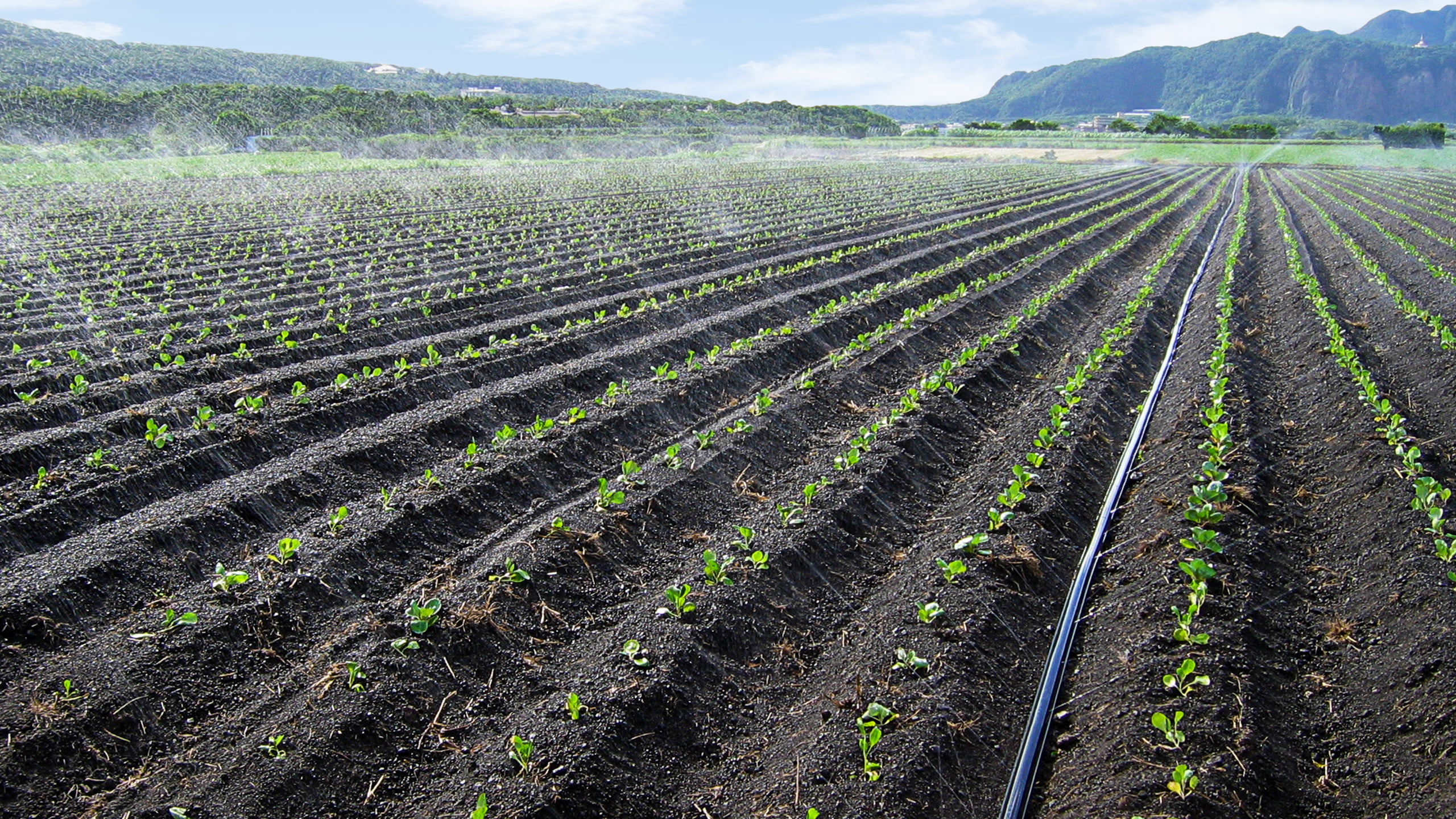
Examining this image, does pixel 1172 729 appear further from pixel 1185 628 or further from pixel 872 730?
pixel 872 730

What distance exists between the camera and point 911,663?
12.7 ft

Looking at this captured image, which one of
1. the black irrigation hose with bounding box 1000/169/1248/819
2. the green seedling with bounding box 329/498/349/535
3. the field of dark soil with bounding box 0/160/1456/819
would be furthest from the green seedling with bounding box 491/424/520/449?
the black irrigation hose with bounding box 1000/169/1248/819

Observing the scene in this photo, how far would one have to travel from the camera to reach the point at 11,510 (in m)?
5.02

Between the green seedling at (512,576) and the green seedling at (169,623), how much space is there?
1428mm

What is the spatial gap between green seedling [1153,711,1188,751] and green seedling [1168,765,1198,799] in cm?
22

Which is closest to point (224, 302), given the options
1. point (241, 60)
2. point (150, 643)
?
point (150, 643)

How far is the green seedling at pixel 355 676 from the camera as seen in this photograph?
3.62 metres

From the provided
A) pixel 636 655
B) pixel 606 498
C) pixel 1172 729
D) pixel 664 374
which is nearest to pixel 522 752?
pixel 636 655

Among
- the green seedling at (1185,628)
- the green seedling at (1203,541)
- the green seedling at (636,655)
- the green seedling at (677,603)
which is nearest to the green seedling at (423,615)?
the green seedling at (636,655)

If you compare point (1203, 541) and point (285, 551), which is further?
point (1203, 541)

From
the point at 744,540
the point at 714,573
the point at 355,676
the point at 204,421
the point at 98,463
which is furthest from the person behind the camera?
the point at 204,421

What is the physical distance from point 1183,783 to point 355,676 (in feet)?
11.6

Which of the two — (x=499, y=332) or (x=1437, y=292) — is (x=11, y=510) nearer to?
(x=499, y=332)

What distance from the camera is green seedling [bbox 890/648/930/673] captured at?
12.6 ft
